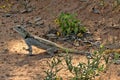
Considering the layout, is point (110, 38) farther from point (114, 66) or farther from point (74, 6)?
point (74, 6)

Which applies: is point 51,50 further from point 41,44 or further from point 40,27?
point 40,27

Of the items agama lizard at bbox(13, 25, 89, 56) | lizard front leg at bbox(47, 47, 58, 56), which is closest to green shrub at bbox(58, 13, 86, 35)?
agama lizard at bbox(13, 25, 89, 56)

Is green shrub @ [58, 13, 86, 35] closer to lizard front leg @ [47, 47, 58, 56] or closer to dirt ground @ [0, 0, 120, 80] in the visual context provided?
dirt ground @ [0, 0, 120, 80]

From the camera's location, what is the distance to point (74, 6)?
9219 mm

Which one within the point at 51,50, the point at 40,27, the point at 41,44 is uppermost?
the point at 40,27

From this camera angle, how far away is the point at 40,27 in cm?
866

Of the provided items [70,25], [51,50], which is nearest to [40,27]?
[70,25]

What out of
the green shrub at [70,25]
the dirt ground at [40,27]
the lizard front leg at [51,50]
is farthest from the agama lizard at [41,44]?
the green shrub at [70,25]

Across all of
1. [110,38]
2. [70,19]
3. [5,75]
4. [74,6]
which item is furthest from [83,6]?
[5,75]

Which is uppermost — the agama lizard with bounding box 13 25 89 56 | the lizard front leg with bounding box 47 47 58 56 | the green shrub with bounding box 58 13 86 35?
the green shrub with bounding box 58 13 86 35

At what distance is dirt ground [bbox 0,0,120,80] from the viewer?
20.8 ft

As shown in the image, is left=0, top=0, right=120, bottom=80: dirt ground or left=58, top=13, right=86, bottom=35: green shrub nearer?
left=0, top=0, right=120, bottom=80: dirt ground

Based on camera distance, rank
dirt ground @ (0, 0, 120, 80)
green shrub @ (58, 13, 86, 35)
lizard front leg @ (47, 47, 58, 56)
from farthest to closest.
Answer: green shrub @ (58, 13, 86, 35) < lizard front leg @ (47, 47, 58, 56) < dirt ground @ (0, 0, 120, 80)

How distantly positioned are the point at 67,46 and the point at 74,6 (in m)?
2.06
